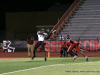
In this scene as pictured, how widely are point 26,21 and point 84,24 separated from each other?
24.7 meters

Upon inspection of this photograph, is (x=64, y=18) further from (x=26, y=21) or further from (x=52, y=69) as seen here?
(x=26, y=21)

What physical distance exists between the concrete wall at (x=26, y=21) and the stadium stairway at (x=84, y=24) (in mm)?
18318

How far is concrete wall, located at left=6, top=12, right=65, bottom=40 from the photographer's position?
172 feet

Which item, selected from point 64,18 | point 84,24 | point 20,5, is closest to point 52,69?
point 84,24

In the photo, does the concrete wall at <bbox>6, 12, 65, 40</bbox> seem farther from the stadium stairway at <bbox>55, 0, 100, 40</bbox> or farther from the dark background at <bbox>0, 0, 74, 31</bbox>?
the stadium stairway at <bbox>55, 0, 100, 40</bbox>

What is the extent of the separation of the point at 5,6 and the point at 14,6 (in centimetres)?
288

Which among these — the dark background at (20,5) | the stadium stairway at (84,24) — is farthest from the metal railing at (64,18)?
the dark background at (20,5)

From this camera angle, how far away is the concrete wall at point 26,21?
52406 millimetres

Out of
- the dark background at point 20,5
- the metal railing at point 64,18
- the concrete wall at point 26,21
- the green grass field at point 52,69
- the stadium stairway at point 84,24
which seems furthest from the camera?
the dark background at point 20,5

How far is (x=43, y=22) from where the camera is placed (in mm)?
52656

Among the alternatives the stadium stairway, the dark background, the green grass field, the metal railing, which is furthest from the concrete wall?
the green grass field

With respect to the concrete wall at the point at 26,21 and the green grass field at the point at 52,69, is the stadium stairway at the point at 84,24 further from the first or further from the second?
the concrete wall at the point at 26,21

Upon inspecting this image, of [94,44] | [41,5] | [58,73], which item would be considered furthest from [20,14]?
[58,73]

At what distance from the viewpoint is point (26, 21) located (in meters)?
54.7
